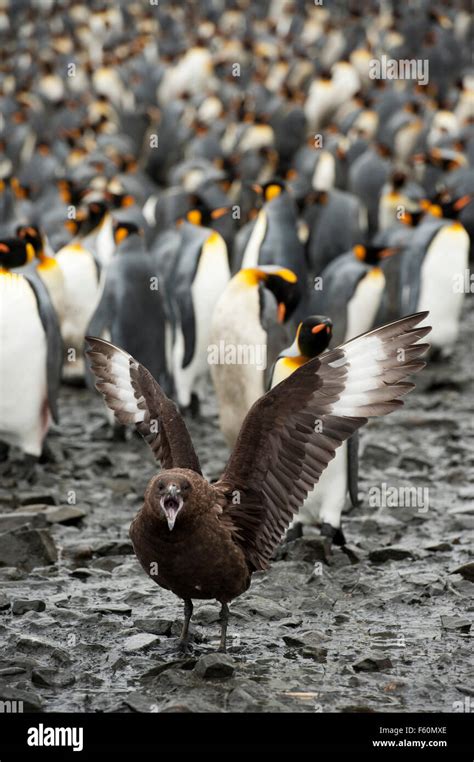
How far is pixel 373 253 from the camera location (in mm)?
8898

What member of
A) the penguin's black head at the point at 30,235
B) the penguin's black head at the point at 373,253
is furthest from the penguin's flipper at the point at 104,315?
the penguin's black head at the point at 373,253

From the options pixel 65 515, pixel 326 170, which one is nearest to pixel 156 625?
pixel 65 515

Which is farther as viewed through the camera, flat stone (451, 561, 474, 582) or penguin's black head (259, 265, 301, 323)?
penguin's black head (259, 265, 301, 323)

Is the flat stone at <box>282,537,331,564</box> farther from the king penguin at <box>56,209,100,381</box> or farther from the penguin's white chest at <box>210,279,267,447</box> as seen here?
the king penguin at <box>56,209,100,381</box>

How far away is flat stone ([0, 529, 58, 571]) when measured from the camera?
207 inches

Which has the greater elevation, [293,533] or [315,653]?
[293,533]

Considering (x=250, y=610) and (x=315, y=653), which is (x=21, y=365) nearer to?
(x=250, y=610)

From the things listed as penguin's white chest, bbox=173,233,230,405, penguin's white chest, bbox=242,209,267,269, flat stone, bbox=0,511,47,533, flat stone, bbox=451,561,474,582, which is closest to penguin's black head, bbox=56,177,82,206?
penguin's white chest, bbox=242,209,267,269

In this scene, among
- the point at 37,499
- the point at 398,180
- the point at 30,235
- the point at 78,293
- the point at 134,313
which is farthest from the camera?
the point at 398,180

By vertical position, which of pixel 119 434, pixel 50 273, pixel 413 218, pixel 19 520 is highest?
pixel 413 218

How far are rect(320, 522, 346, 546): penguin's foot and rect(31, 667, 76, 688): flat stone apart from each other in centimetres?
174

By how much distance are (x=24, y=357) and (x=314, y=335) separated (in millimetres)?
2189
